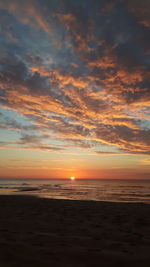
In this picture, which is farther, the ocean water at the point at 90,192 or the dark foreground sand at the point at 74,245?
the ocean water at the point at 90,192

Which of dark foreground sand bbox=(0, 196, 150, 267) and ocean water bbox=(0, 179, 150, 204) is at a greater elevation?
ocean water bbox=(0, 179, 150, 204)

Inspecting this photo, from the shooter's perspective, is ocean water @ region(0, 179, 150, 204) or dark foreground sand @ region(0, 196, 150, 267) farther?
ocean water @ region(0, 179, 150, 204)

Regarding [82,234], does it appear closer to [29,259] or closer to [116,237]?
[116,237]

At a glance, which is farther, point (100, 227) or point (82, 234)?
point (100, 227)

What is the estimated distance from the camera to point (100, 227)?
939 centimetres

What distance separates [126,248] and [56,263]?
2.70 metres

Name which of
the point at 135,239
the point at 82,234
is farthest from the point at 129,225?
the point at 82,234

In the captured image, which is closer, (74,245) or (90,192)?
(74,245)

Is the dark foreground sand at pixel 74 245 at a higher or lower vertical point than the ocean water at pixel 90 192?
lower

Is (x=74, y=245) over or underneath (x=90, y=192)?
underneath

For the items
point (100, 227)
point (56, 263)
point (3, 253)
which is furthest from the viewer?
point (100, 227)

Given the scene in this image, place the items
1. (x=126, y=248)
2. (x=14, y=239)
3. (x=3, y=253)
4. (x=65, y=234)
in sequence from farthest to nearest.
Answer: (x=65, y=234), (x=14, y=239), (x=126, y=248), (x=3, y=253)

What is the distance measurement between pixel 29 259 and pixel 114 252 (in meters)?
2.66

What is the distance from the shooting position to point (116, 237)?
765 centimetres
